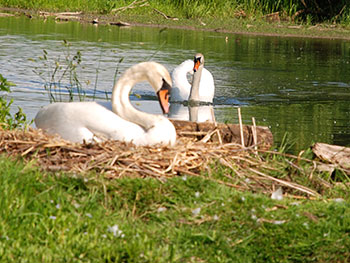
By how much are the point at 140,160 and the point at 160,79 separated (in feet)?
2.71

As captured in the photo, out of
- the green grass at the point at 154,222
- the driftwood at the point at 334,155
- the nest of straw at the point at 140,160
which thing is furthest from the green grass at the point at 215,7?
the green grass at the point at 154,222

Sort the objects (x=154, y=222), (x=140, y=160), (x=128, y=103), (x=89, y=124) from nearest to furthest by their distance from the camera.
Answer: (x=154, y=222)
(x=140, y=160)
(x=89, y=124)
(x=128, y=103)

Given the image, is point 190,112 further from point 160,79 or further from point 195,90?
point 160,79

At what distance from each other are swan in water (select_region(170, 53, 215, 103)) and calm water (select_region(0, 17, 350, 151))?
270mm

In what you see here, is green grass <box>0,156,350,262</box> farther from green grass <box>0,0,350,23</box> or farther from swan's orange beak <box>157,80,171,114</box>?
green grass <box>0,0,350,23</box>

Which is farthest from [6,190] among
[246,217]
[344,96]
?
[344,96]

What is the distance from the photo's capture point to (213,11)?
2600 cm

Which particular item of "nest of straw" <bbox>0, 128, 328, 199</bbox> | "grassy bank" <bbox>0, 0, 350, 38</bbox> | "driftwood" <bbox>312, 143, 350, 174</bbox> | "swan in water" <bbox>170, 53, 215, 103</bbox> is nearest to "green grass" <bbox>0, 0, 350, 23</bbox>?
"grassy bank" <bbox>0, 0, 350, 38</bbox>

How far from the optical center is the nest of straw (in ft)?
→ 17.9

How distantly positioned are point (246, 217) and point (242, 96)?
28.4 ft

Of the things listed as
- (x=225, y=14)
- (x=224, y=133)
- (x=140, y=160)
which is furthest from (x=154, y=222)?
(x=225, y=14)

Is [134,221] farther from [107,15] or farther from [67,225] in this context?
[107,15]

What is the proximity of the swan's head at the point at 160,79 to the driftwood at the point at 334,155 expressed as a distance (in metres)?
1.57

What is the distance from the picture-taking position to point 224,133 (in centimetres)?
667
